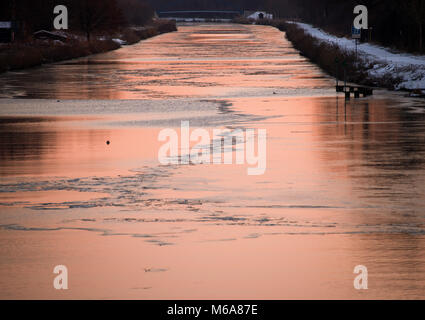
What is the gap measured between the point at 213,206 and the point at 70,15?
97.5 metres

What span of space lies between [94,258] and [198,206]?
3.65 meters

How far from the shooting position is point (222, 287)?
12.3 metres

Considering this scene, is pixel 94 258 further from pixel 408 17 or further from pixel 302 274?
pixel 408 17

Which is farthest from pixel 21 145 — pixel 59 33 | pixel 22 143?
pixel 59 33

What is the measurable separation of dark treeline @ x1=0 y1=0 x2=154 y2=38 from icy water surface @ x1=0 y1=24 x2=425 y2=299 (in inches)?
2600

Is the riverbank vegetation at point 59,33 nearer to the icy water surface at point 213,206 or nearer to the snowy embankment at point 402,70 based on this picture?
the snowy embankment at point 402,70

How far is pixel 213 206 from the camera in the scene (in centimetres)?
1720

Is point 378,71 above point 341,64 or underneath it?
underneath

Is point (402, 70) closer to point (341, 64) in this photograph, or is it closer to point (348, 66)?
point (348, 66)

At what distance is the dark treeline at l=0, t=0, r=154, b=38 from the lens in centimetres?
9938

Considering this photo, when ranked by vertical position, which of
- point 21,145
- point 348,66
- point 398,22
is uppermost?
point 398,22

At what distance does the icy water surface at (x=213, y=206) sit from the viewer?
12711 millimetres

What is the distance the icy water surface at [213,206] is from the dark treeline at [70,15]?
66.0 meters

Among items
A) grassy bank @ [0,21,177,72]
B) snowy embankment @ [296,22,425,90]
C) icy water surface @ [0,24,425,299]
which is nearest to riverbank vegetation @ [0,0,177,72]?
grassy bank @ [0,21,177,72]
